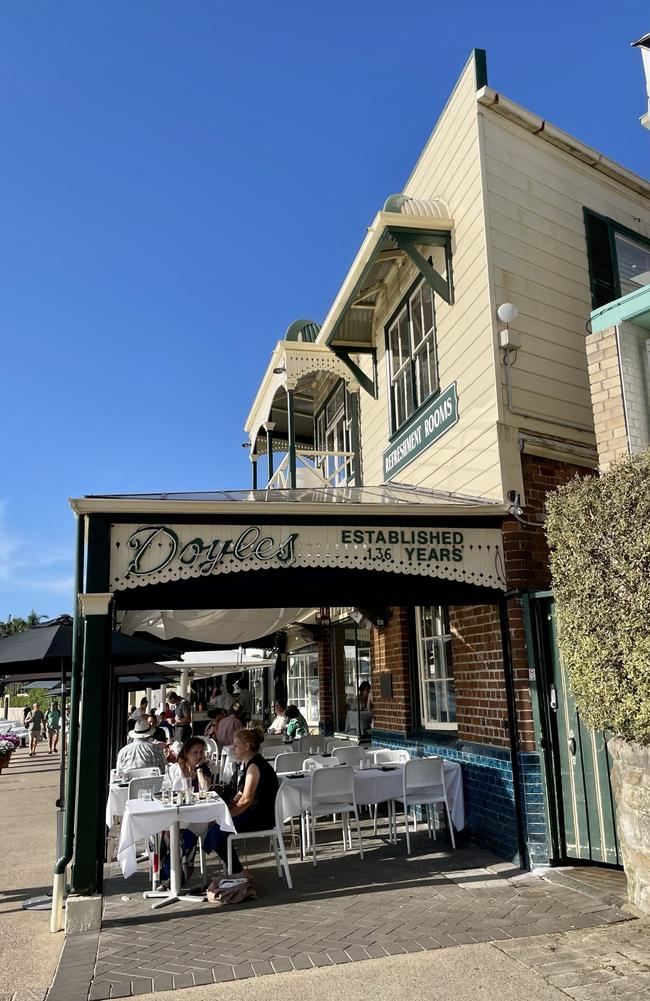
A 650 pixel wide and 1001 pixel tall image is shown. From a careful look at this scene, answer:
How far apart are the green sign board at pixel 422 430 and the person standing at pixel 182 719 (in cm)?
786

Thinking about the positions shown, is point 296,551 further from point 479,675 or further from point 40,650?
point 40,650

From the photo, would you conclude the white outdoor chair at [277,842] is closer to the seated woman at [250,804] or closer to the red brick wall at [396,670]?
the seated woman at [250,804]

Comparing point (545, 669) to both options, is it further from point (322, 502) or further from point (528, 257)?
point (528, 257)

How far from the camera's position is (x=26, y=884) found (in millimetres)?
7359

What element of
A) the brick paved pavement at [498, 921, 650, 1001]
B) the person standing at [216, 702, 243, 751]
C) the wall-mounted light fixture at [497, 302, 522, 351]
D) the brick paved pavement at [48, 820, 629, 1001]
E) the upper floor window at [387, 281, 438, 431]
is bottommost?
the brick paved pavement at [48, 820, 629, 1001]

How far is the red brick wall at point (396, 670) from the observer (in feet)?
32.6

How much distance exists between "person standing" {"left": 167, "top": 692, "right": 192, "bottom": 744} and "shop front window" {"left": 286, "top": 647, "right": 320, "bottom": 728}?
8.02ft

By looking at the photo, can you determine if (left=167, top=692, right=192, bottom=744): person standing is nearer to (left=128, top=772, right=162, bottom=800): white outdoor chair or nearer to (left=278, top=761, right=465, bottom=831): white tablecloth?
(left=128, top=772, right=162, bottom=800): white outdoor chair

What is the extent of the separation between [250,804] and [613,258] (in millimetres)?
7335

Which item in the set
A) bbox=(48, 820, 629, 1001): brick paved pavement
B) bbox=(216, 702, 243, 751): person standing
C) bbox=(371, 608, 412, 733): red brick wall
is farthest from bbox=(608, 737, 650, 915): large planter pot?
bbox=(216, 702, 243, 751): person standing

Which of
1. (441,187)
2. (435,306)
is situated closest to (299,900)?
(435,306)

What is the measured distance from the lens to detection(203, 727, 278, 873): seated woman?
6.72 m

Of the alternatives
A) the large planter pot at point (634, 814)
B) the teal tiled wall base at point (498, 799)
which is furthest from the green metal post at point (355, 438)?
the large planter pot at point (634, 814)

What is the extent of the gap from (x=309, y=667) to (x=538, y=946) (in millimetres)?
12328
